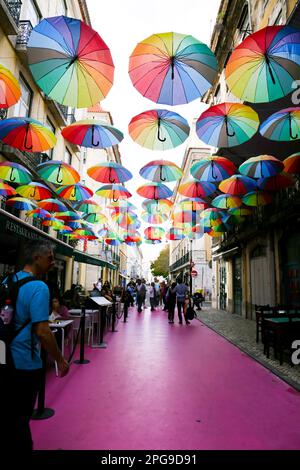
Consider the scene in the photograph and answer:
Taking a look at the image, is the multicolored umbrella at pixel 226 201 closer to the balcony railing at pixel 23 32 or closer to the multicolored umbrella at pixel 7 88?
the multicolored umbrella at pixel 7 88

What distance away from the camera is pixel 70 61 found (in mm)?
4871

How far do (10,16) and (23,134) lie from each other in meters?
6.54

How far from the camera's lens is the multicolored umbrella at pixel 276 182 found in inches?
398

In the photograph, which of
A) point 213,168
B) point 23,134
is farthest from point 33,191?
point 213,168

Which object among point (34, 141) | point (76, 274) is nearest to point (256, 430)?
point (34, 141)

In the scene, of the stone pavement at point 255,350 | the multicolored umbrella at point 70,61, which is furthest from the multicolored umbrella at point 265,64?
the stone pavement at point 255,350

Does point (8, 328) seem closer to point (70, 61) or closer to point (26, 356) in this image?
point (26, 356)

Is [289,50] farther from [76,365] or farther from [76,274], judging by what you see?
[76,274]

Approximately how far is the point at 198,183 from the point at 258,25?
27.5 ft

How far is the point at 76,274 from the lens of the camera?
26.9 meters

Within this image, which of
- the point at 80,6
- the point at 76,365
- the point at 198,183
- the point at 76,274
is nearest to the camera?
the point at 76,365

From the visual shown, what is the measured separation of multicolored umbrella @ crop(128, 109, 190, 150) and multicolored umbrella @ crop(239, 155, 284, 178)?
2.85m

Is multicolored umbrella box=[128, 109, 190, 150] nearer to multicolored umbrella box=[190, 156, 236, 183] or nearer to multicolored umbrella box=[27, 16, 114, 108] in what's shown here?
multicolored umbrella box=[27, 16, 114, 108]

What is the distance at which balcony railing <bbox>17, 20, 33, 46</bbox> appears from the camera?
1253 cm
